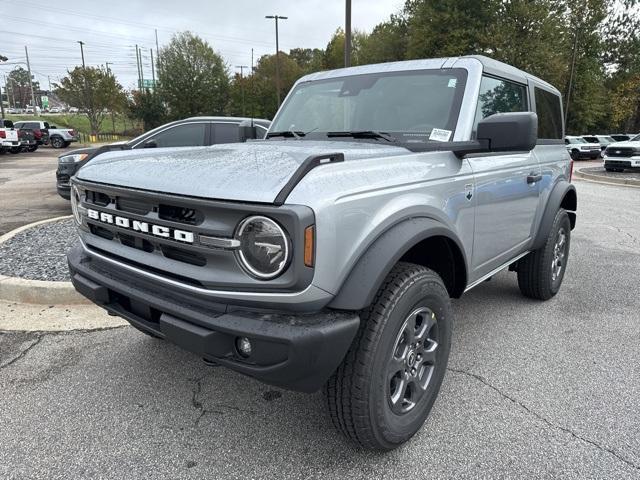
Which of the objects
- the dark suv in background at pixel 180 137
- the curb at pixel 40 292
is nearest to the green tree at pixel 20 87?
the dark suv in background at pixel 180 137

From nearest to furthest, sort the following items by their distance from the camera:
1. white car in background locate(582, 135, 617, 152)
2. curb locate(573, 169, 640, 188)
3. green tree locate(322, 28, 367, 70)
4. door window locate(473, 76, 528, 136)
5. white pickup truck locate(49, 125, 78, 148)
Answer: door window locate(473, 76, 528, 136) → curb locate(573, 169, 640, 188) → white car in background locate(582, 135, 617, 152) → white pickup truck locate(49, 125, 78, 148) → green tree locate(322, 28, 367, 70)

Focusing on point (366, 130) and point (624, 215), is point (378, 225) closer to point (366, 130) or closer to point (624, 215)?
point (366, 130)

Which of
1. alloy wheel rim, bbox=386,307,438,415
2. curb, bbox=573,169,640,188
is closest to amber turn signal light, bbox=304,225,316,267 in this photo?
alloy wheel rim, bbox=386,307,438,415

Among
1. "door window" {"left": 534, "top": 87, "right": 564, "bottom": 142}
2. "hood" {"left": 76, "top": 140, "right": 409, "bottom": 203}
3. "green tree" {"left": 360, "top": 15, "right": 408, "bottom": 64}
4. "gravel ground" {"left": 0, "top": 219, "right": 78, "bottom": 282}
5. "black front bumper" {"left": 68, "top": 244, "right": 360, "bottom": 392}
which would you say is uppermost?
"green tree" {"left": 360, "top": 15, "right": 408, "bottom": 64}

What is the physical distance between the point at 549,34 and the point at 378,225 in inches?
1263

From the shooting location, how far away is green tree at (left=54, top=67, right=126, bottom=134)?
42.6 metres

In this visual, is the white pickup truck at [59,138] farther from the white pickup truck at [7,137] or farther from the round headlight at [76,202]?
the round headlight at [76,202]

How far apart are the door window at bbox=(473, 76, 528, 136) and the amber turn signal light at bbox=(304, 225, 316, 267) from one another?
1.63 meters

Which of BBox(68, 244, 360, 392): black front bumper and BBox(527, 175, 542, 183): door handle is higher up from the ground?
BBox(527, 175, 542, 183): door handle

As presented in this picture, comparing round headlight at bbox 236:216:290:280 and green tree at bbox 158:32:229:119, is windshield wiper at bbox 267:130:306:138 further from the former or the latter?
green tree at bbox 158:32:229:119

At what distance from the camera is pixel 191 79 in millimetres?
47500

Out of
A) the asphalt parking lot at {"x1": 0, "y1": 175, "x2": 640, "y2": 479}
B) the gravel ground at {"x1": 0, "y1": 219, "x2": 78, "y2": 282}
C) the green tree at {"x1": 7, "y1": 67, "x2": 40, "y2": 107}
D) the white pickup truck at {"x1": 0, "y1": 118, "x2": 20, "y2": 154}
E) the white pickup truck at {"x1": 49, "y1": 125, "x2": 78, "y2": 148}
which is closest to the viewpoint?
the asphalt parking lot at {"x1": 0, "y1": 175, "x2": 640, "y2": 479}

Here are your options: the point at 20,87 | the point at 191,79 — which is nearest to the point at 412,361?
the point at 191,79

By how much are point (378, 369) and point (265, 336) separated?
55cm
